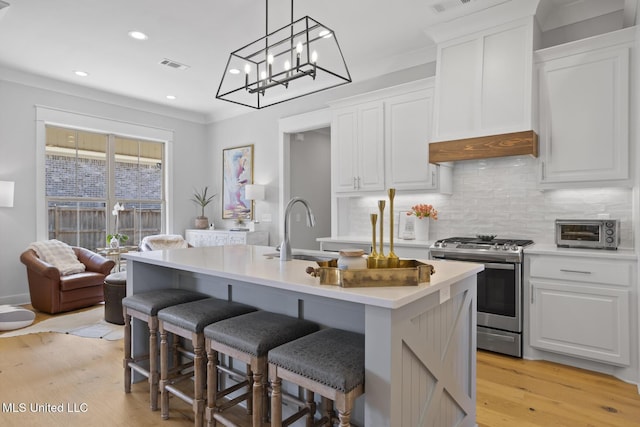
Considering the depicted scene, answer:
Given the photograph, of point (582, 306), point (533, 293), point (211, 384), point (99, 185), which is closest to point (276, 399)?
point (211, 384)

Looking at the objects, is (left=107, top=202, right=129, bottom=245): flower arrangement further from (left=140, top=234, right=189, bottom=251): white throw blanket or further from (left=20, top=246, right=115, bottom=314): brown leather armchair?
(left=20, top=246, right=115, bottom=314): brown leather armchair

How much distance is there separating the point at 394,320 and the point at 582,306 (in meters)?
2.29

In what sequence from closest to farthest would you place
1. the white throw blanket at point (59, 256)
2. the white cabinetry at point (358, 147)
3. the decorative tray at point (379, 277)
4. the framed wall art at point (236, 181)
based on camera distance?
the decorative tray at point (379, 277) → the white cabinetry at point (358, 147) → the white throw blanket at point (59, 256) → the framed wall art at point (236, 181)

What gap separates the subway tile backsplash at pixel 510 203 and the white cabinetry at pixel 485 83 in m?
0.55

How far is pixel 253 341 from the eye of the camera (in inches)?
68.7

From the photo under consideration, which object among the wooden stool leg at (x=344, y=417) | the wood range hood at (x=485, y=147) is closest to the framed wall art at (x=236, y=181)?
the wood range hood at (x=485, y=147)

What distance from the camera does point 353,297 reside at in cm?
141

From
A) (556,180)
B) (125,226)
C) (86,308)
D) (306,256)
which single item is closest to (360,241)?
(306,256)

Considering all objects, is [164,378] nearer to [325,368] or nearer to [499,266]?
[325,368]

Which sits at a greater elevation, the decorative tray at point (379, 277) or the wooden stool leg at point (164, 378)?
the decorative tray at point (379, 277)

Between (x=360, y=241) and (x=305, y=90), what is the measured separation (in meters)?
2.49

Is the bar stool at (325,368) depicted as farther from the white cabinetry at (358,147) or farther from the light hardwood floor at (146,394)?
the white cabinetry at (358,147)

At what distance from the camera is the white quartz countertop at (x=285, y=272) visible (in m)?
1.41

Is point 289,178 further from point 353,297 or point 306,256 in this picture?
point 353,297
